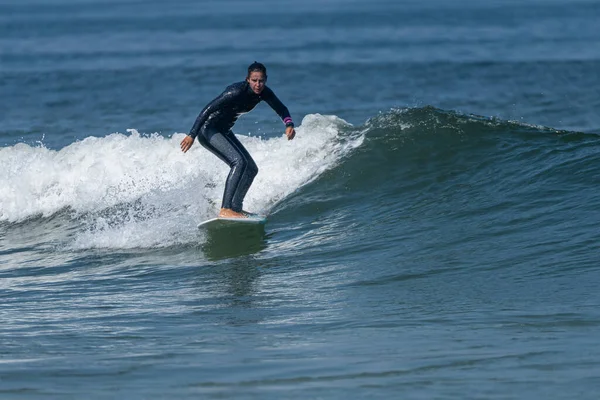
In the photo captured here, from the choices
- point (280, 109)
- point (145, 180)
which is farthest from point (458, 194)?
point (145, 180)

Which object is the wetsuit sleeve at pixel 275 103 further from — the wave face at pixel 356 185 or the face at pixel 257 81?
the wave face at pixel 356 185

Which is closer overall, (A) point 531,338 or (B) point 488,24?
(A) point 531,338

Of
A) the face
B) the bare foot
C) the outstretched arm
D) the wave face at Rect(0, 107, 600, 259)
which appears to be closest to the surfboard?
the bare foot

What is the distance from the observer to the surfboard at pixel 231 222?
11.0 meters

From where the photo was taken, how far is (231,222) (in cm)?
1098

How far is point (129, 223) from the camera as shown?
39.2 feet

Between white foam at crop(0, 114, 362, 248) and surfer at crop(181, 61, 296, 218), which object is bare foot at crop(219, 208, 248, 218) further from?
white foam at crop(0, 114, 362, 248)

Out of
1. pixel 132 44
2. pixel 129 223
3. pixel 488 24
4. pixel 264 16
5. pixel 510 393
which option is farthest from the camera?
pixel 264 16

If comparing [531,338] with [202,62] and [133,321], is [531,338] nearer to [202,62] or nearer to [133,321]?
[133,321]

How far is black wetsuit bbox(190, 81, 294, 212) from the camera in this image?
10789 millimetres

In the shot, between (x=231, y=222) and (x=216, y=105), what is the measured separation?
1.25 m

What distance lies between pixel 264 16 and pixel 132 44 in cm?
1579

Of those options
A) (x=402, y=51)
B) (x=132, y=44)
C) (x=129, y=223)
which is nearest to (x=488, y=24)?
(x=402, y=51)

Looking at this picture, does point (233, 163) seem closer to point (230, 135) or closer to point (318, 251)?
point (230, 135)
